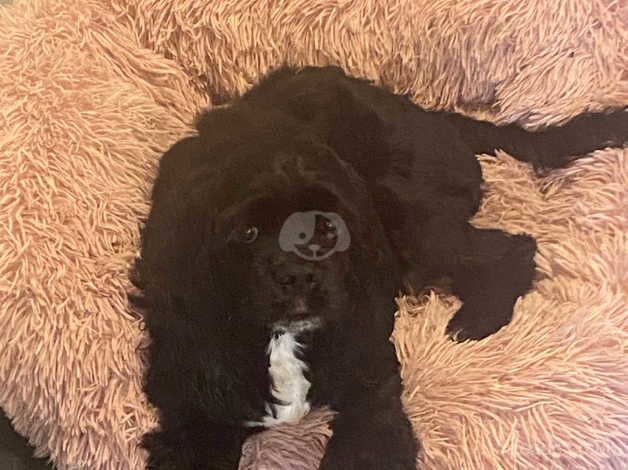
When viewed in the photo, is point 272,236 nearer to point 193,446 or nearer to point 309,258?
point 309,258

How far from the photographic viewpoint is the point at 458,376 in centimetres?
113

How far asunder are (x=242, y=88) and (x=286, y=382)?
20.6 inches

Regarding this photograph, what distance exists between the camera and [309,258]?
100 cm

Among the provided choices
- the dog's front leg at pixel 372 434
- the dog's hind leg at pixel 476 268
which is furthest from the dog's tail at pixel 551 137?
the dog's front leg at pixel 372 434

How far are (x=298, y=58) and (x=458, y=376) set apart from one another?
22.3 inches

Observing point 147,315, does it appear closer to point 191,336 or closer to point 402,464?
point 191,336

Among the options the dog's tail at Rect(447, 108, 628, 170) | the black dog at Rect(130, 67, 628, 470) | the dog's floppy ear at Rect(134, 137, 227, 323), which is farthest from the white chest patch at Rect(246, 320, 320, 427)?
the dog's tail at Rect(447, 108, 628, 170)

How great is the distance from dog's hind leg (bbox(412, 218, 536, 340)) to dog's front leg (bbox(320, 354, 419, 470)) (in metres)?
0.15

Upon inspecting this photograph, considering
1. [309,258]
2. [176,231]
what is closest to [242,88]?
[176,231]

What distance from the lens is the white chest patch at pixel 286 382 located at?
1092 mm

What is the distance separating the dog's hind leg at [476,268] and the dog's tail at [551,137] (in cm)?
16

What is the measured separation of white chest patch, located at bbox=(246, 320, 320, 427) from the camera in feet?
3.58

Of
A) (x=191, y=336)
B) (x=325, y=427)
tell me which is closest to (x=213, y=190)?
(x=191, y=336)

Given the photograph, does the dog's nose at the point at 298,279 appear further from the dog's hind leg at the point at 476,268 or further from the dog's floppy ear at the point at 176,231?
the dog's hind leg at the point at 476,268
